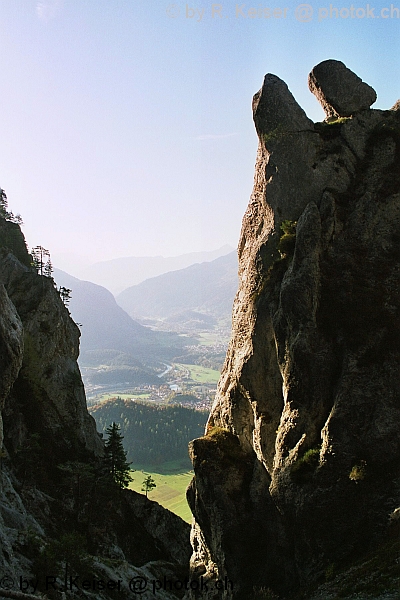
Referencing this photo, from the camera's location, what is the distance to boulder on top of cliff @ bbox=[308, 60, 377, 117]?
34.8 metres

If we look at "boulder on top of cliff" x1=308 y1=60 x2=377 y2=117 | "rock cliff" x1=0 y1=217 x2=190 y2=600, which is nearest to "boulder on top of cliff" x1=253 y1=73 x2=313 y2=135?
"boulder on top of cliff" x1=308 y1=60 x2=377 y2=117

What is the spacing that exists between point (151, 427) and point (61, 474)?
423 feet

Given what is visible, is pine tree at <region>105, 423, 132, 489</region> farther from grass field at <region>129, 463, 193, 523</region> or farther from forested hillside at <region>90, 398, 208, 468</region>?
forested hillside at <region>90, 398, 208, 468</region>

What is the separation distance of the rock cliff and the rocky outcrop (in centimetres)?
1012

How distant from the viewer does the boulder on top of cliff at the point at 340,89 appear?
114 feet

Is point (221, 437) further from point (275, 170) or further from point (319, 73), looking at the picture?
point (319, 73)

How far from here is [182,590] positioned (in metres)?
38.4

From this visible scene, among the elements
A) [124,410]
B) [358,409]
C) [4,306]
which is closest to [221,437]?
[358,409]

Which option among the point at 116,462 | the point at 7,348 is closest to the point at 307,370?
the point at 7,348

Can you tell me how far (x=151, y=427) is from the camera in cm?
16850

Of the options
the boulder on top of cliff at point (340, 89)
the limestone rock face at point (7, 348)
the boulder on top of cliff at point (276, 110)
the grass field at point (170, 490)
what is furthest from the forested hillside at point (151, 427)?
the boulder on top of cliff at point (340, 89)

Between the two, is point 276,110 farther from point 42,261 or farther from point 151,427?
point 151,427

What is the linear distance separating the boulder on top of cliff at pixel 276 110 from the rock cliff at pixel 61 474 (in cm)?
2440

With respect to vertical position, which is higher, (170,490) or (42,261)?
(42,261)
